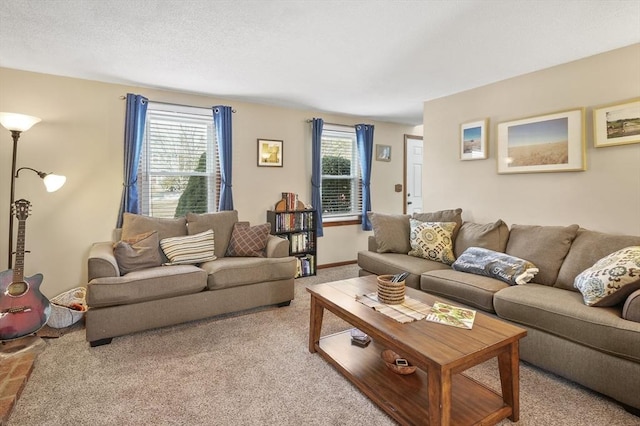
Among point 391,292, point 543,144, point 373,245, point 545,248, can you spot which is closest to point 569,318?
point 545,248

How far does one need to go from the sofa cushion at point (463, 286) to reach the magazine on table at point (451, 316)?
57 centimetres

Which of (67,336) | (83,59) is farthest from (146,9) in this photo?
(67,336)

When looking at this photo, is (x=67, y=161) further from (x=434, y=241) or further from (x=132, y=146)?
(x=434, y=241)

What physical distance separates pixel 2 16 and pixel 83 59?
672 millimetres

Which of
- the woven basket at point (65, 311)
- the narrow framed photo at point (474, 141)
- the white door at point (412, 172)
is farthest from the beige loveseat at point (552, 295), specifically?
the woven basket at point (65, 311)

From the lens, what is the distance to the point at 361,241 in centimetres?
529

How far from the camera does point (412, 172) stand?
573 centimetres

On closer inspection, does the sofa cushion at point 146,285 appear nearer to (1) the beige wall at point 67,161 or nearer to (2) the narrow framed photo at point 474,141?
(1) the beige wall at point 67,161

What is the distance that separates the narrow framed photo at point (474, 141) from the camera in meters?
3.59

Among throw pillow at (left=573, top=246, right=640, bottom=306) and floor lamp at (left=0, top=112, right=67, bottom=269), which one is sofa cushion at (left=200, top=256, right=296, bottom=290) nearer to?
floor lamp at (left=0, top=112, right=67, bottom=269)

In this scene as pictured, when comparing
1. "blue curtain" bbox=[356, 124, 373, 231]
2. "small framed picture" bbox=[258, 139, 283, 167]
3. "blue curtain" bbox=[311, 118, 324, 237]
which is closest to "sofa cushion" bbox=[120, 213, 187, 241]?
"small framed picture" bbox=[258, 139, 283, 167]

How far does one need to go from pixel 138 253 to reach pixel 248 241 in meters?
1.03

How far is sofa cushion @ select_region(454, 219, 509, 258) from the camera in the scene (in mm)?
3086

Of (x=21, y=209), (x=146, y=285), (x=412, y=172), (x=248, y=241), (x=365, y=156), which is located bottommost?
(x=146, y=285)
